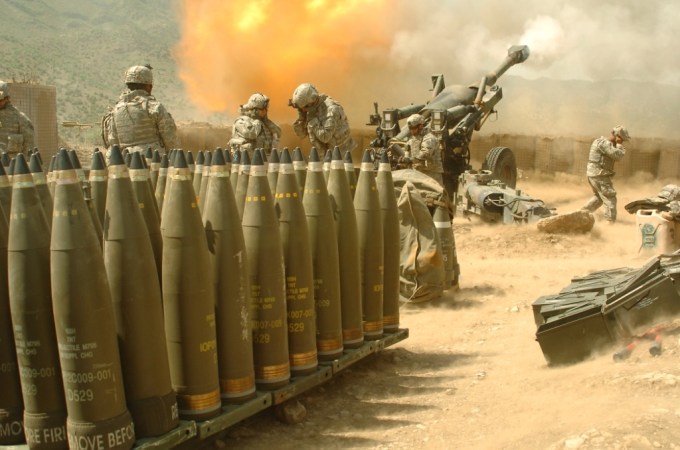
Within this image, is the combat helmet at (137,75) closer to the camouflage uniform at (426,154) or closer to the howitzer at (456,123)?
the camouflage uniform at (426,154)

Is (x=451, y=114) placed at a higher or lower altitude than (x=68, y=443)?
higher

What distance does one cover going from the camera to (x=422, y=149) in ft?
39.5

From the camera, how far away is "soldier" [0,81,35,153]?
8438 mm

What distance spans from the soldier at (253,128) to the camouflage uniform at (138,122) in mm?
651

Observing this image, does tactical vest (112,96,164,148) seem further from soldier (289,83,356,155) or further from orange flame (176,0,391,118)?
orange flame (176,0,391,118)

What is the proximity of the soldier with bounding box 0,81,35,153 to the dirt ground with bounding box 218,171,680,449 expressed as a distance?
450 centimetres

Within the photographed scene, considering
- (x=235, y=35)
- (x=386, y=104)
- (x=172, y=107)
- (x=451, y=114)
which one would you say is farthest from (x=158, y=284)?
(x=172, y=107)

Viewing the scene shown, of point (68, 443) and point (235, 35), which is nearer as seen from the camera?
point (68, 443)

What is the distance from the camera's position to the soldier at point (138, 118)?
7602mm

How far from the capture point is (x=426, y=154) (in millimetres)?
12062

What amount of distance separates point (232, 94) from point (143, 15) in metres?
53.5

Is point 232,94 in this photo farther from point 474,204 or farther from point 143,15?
point 143,15

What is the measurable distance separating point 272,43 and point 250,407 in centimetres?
1840

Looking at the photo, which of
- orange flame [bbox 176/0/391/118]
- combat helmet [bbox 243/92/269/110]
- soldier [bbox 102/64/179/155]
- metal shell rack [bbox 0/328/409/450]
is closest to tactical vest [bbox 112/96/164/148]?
soldier [bbox 102/64/179/155]
